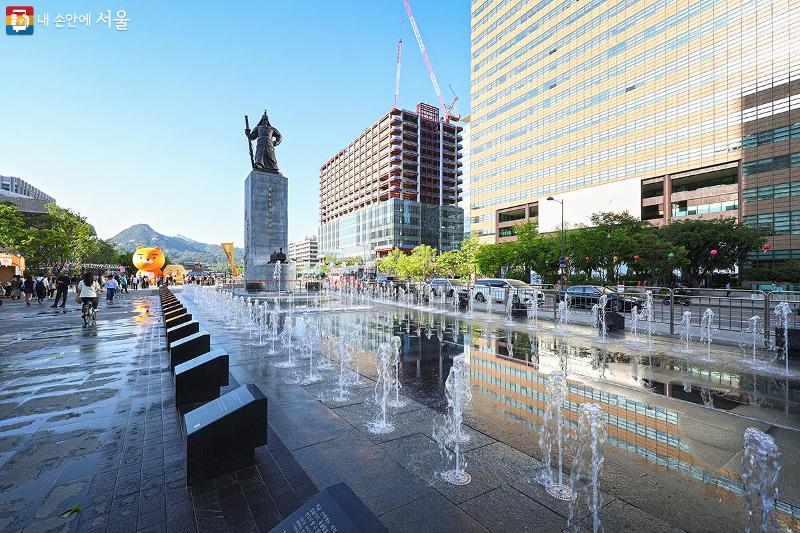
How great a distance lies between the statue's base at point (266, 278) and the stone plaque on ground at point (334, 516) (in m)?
33.3

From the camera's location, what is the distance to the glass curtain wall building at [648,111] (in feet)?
136

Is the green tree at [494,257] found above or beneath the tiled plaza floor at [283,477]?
above

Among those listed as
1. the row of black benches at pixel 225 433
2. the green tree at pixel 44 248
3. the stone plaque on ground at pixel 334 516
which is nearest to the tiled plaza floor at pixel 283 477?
the row of black benches at pixel 225 433

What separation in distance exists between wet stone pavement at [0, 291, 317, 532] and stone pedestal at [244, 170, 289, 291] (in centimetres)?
2744

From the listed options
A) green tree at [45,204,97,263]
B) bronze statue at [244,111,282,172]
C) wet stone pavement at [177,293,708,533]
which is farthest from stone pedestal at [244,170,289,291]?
wet stone pavement at [177,293,708,533]

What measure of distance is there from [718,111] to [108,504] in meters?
62.8

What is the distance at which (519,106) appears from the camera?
7038 centimetres

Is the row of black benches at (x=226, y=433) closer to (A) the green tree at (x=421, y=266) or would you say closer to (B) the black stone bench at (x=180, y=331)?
(B) the black stone bench at (x=180, y=331)

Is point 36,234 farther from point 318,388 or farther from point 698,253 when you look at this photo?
point 698,253

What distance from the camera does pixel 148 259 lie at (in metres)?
47.9

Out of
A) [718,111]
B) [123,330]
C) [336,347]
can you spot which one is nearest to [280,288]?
[123,330]

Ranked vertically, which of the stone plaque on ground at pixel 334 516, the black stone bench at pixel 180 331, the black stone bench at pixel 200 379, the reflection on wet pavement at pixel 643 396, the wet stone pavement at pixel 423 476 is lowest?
the reflection on wet pavement at pixel 643 396

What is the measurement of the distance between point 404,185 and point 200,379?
10015 cm

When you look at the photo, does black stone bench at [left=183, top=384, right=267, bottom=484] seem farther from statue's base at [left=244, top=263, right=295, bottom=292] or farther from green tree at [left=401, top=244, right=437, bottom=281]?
green tree at [left=401, top=244, right=437, bottom=281]
